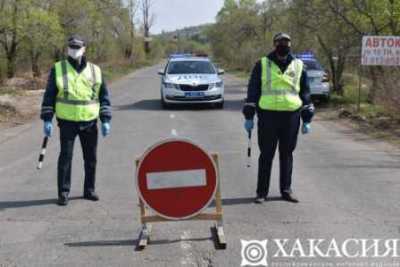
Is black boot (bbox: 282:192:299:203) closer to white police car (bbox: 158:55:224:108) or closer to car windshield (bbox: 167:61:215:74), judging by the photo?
white police car (bbox: 158:55:224:108)

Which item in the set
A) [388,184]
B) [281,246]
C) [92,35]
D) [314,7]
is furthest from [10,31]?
Result: [281,246]

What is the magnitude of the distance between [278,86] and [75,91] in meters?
2.27

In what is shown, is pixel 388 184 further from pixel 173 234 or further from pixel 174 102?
pixel 174 102

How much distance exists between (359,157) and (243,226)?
5.09 meters

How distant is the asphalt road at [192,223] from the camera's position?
19.1 feet

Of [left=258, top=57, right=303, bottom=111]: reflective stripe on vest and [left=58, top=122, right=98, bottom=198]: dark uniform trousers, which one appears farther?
[left=58, top=122, right=98, bottom=198]: dark uniform trousers

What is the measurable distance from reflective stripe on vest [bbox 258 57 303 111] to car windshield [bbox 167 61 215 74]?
13.5 metres

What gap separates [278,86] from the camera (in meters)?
7.52

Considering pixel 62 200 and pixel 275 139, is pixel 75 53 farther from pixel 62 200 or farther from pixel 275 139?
pixel 275 139

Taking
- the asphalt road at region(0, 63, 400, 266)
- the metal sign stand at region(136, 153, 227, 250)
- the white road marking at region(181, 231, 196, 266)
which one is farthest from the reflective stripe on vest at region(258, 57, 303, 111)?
the white road marking at region(181, 231, 196, 266)

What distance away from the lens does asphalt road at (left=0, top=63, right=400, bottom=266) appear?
582 cm

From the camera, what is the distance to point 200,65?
21.6m

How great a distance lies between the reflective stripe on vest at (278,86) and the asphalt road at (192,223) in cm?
112

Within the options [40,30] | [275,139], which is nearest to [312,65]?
[40,30]
